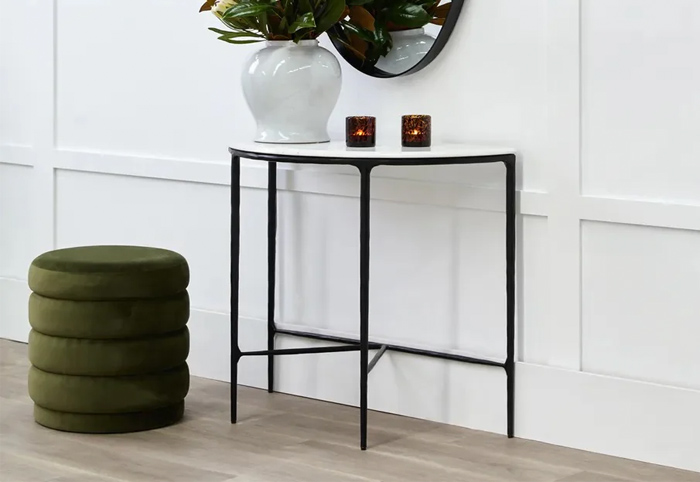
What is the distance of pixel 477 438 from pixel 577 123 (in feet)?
2.89

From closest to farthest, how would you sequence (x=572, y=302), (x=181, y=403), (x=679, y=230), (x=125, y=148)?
(x=679, y=230)
(x=572, y=302)
(x=181, y=403)
(x=125, y=148)

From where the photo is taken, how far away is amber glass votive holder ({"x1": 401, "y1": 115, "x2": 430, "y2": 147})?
3078 mm

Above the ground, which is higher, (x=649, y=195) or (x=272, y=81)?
(x=272, y=81)

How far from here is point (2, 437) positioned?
3182mm

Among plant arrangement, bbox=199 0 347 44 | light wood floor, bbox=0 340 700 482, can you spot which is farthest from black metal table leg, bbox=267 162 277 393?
plant arrangement, bbox=199 0 347 44

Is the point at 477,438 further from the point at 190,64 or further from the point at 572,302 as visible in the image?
the point at 190,64

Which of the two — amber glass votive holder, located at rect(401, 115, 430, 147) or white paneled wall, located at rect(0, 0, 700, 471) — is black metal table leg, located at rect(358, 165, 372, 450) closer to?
amber glass votive holder, located at rect(401, 115, 430, 147)

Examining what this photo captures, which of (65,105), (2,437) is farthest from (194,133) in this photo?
(2,437)

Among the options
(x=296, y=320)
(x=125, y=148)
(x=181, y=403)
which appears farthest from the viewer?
(x=125, y=148)

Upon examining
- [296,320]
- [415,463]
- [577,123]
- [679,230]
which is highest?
[577,123]

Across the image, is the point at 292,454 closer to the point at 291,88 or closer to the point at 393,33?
the point at 291,88

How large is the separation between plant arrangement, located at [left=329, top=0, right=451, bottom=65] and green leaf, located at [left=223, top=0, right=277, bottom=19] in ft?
1.06

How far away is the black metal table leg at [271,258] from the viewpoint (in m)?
3.58

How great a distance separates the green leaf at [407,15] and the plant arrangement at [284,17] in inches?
6.2
